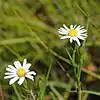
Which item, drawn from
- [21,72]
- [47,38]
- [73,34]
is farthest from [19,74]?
[47,38]

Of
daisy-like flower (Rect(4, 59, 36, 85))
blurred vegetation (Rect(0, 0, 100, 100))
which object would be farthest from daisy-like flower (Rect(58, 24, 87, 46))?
blurred vegetation (Rect(0, 0, 100, 100))

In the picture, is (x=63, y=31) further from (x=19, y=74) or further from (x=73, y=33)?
(x=19, y=74)

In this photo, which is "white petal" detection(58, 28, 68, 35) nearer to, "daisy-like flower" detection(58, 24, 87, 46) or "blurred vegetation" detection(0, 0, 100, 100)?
"daisy-like flower" detection(58, 24, 87, 46)

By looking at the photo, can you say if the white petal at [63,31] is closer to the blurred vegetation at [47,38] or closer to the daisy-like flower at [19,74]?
the daisy-like flower at [19,74]

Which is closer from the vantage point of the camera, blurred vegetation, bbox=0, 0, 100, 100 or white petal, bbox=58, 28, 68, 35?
white petal, bbox=58, 28, 68, 35

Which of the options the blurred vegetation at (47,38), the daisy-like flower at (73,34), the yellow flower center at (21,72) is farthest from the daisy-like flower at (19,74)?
the blurred vegetation at (47,38)

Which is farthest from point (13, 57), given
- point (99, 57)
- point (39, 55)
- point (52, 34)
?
point (99, 57)

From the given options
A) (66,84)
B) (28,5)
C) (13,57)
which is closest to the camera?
(66,84)

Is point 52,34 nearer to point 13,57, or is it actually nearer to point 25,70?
point 13,57

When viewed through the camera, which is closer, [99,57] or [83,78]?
[83,78]
